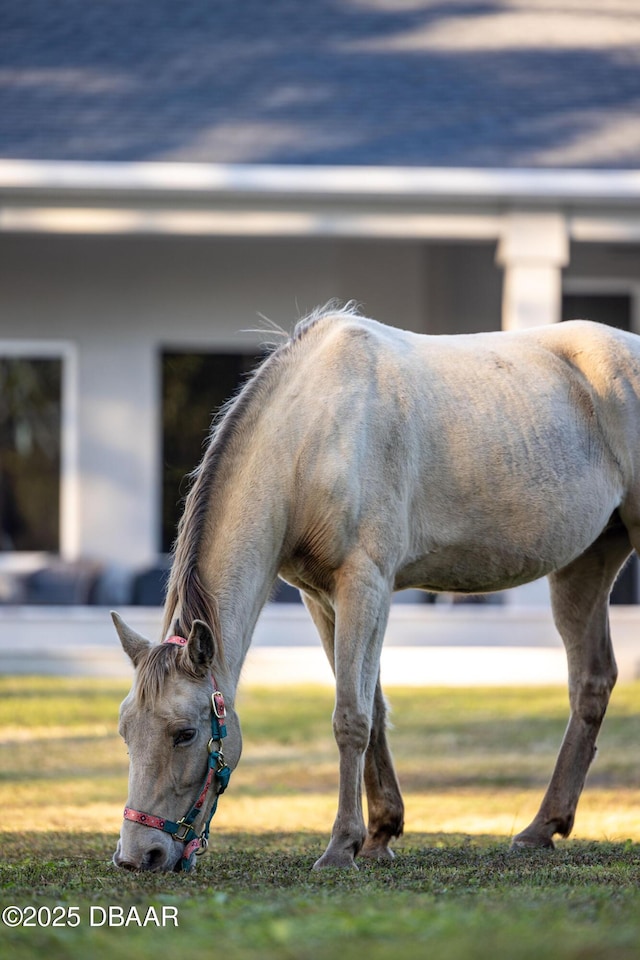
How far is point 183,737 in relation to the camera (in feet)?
14.2

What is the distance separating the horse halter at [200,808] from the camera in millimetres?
4242

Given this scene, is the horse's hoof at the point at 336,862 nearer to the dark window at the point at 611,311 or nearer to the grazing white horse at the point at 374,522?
the grazing white horse at the point at 374,522

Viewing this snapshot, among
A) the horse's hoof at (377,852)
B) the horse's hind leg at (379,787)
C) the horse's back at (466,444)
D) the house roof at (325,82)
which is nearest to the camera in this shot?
the horse's back at (466,444)

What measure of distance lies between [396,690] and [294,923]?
8.42 m

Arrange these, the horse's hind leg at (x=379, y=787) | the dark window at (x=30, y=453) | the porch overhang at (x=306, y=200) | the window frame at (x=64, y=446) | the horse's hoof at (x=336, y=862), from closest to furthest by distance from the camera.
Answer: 1. the horse's hoof at (x=336, y=862)
2. the horse's hind leg at (x=379, y=787)
3. the porch overhang at (x=306, y=200)
4. the window frame at (x=64, y=446)
5. the dark window at (x=30, y=453)

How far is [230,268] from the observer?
46.6 ft

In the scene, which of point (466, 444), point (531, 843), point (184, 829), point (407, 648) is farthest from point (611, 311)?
point (184, 829)

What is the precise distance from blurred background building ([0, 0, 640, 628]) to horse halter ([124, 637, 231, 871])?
770cm

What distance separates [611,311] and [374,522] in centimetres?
986

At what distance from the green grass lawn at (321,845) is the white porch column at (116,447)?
2.42 m

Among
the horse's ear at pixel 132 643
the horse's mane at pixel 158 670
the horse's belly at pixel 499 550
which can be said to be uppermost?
the horse's belly at pixel 499 550

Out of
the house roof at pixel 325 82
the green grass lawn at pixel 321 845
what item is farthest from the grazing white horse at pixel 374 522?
the house roof at pixel 325 82

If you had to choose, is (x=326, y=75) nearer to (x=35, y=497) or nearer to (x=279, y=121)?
(x=279, y=121)

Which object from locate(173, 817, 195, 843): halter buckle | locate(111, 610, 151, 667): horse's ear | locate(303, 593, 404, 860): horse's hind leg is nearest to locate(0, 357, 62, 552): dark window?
locate(303, 593, 404, 860): horse's hind leg
